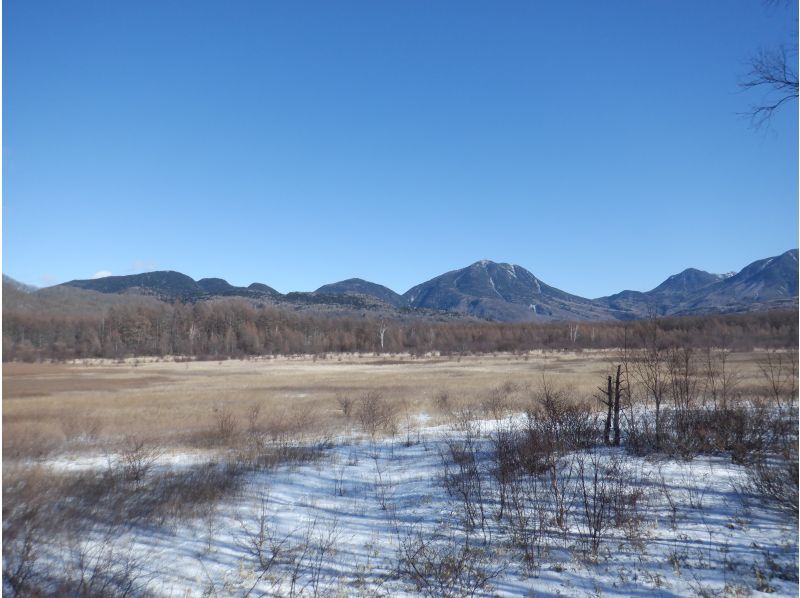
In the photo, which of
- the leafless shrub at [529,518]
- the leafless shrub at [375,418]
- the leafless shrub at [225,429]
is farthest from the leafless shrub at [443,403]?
the leafless shrub at [529,518]

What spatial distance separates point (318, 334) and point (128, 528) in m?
119

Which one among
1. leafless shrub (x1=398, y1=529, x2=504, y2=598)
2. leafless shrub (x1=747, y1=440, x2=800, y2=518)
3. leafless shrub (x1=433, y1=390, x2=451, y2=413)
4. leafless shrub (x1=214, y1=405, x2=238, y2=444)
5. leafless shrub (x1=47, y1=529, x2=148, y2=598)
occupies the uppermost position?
leafless shrub (x1=47, y1=529, x2=148, y2=598)

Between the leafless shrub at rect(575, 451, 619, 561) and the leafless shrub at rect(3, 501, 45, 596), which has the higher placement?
the leafless shrub at rect(3, 501, 45, 596)

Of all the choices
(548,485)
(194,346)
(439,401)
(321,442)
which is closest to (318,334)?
(194,346)

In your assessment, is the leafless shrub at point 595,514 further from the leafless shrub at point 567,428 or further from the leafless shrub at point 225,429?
the leafless shrub at point 225,429

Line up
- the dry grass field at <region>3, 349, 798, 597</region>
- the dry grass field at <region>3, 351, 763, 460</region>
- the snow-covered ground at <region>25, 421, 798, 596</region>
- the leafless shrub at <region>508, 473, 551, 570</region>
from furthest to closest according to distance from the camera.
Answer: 1. the leafless shrub at <region>508, 473, 551, 570</region>
2. the snow-covered ground at <region>25, 421, 798, 596</region>
3. the dry grass field at <region>3, 351, 763, 460</region>
4. the dry grass field at <region>3, 349, 798, 597</region>

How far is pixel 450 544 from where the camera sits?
24.4ft

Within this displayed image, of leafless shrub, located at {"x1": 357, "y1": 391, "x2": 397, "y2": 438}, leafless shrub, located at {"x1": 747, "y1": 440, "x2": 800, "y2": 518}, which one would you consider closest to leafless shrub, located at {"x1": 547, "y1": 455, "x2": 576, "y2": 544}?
leafless shrub, located at {"x1": 747, "y1": 440, "x2": 800, "y2": 518}

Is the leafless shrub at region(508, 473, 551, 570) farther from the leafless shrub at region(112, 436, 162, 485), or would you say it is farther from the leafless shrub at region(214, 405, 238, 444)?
the leafless shrub at region(214, 405, 238, 444)

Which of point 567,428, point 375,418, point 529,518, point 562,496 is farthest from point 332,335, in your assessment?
point 562,496

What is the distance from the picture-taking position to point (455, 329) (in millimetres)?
142875

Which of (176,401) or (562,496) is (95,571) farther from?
(176,401)

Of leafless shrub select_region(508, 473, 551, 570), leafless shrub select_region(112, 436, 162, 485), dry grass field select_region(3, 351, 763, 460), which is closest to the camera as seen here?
dry grass field select_region(3, 351, 763, 460)

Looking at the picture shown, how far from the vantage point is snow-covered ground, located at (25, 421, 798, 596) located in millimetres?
5852
